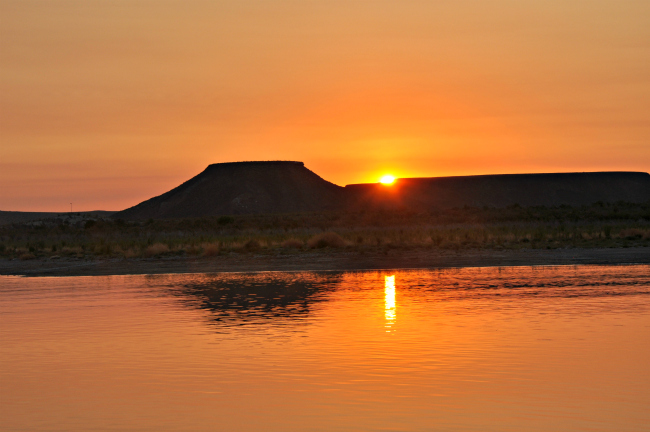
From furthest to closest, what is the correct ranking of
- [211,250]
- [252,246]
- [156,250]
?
[252,246] < [156,250] < [211,250]

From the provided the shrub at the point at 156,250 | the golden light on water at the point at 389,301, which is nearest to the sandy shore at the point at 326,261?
the shrub at the point at 156,250

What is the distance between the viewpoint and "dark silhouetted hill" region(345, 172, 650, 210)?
15588 cm

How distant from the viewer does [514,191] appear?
531ft

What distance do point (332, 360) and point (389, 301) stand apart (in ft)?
23.4

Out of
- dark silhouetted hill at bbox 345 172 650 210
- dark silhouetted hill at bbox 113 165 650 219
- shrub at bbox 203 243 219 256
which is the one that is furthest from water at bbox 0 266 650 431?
dark silhouetted hill at bbox 345 172 650 210

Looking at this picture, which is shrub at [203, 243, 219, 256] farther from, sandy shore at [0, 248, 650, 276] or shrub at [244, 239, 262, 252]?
shrub at [244, 239, 262, 252]

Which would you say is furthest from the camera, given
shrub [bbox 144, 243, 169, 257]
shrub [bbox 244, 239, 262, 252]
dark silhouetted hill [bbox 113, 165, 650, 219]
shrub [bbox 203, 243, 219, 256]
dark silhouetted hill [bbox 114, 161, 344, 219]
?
dark silhouetted hill [bbox 113, 165, 650, 219]

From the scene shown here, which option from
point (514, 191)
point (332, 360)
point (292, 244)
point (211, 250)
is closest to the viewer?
point (332, 360)

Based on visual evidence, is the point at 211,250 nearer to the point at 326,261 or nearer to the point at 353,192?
the point at 326,261

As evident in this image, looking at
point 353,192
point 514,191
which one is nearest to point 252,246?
point 353,192

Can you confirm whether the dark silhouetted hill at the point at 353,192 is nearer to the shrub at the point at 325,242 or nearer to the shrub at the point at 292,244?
the shrub at the point at 292,244

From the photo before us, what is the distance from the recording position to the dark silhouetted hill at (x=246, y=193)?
137000 millimetres

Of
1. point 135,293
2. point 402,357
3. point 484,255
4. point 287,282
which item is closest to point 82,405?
point 402,357

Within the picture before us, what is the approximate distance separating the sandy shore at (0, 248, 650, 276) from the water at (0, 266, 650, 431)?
10297 mm
